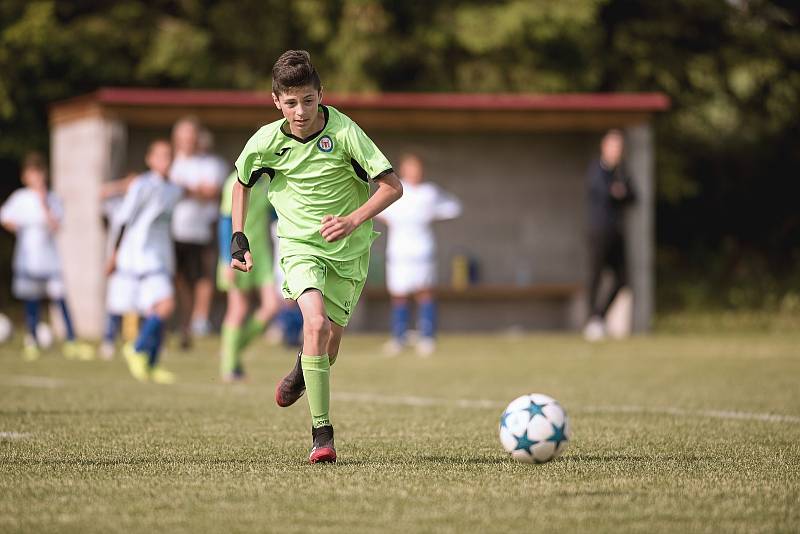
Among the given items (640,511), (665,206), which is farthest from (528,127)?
(640,511)

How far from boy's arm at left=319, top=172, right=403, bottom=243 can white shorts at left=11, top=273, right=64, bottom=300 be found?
35.3ft

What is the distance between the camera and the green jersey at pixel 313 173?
6.65 meters

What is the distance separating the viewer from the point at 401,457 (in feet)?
21.3

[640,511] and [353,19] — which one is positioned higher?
[353,19]

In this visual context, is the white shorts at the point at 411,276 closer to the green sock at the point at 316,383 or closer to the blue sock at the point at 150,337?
the blue sock at the point at 150,337

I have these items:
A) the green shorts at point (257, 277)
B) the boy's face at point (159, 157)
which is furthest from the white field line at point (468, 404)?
the boy's face at point (159, 157)

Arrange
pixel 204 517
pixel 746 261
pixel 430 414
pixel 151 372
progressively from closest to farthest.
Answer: pixel 204 517, pixel 430 414, pixel 151 372, pixel 746 261

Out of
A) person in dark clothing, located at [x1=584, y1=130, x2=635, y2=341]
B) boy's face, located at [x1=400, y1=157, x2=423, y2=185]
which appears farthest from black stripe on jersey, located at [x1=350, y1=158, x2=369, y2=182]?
person in dark clothing, located at [x1=584, y1=130, x2=635, y2=341]

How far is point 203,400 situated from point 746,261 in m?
19.6

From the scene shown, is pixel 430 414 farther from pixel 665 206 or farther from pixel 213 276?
pixel 665 206

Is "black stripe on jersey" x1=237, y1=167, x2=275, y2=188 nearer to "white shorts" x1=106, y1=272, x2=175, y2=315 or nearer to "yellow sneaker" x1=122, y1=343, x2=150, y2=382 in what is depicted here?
"white shorts" x1=106, y1=272, x2=175, y2=315

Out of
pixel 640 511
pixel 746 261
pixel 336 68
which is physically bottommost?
pixel 746 261

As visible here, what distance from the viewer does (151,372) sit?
1218cm

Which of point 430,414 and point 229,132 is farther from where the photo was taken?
point 229,132
